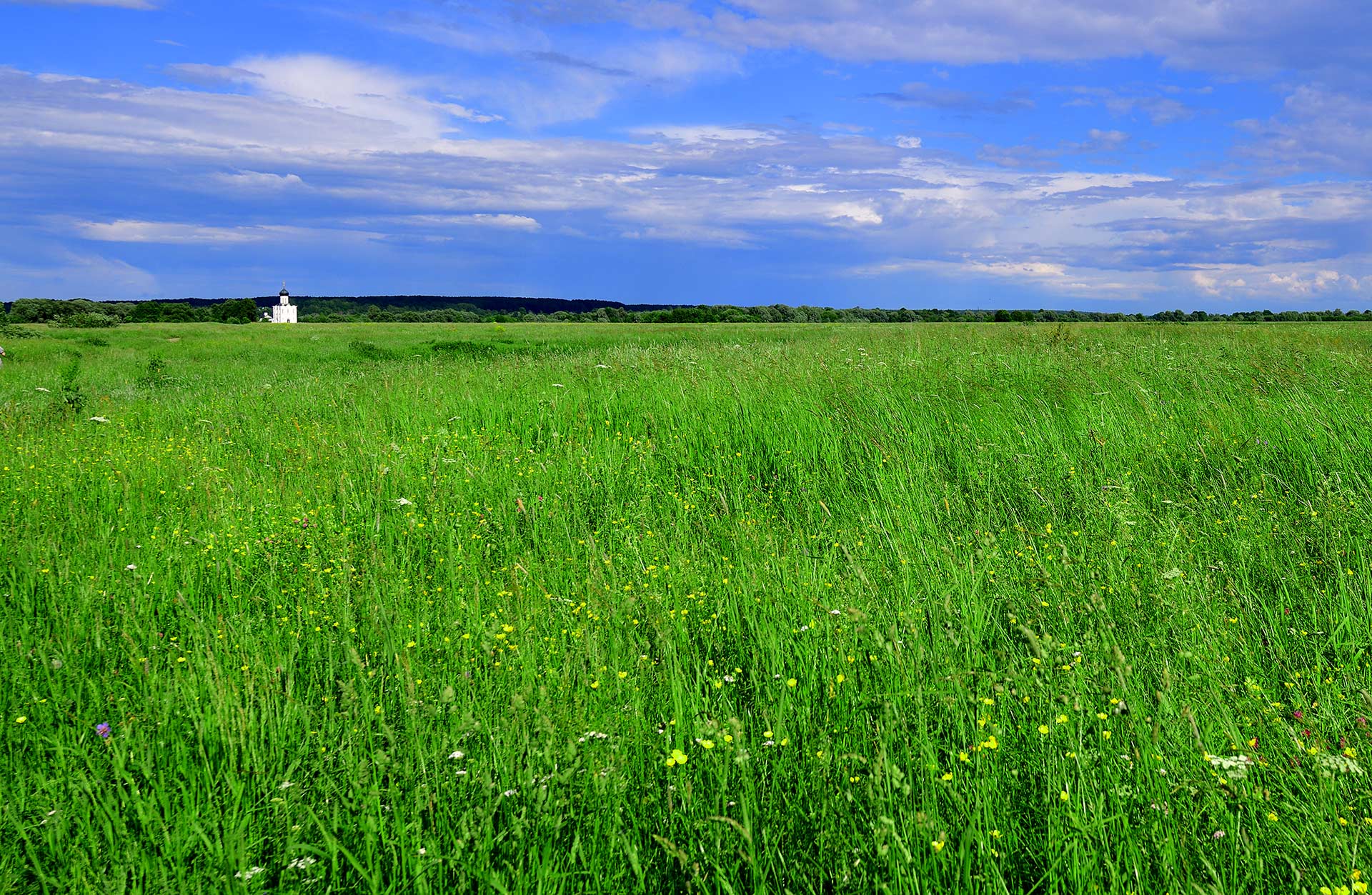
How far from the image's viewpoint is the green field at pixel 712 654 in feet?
7.29

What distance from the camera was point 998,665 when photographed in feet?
11.1

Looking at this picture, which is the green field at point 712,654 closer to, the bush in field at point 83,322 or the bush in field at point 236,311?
the bush in field at point 83,322

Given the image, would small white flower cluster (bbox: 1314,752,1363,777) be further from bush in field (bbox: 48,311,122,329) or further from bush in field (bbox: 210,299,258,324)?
bush in field (bbox: 210,299,258,324)

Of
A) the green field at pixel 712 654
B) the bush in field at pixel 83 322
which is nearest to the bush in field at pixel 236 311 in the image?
the bush in field at pixel 83 322

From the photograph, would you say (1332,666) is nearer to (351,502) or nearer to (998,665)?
(998,665)

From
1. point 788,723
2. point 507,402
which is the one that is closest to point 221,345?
point 507,402

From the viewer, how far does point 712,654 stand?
11.7 feet

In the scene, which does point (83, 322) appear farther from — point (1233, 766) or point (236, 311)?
point (1233, 766)

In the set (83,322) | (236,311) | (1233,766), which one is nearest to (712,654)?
(1233,766)

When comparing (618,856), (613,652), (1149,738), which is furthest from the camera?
(613,652)

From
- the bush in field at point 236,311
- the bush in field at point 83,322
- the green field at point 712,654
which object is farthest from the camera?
the bush in field at point 236,311

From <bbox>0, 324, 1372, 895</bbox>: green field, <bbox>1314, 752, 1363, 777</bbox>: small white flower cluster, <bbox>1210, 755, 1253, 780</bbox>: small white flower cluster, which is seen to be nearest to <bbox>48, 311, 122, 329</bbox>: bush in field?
<bbox>0, 324, 1372, 895</bbox>: green field

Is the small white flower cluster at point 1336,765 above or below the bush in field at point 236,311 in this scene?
below

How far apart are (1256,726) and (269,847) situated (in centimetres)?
331
